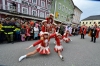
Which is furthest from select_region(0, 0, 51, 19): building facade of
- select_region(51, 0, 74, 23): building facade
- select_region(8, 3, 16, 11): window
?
select_region(51, 0, 74, 23): building facade

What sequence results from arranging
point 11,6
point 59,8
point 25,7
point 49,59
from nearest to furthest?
point 49,59 < point 11,6 < point 25,7 < point 59,8

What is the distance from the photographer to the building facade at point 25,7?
13.1 metres

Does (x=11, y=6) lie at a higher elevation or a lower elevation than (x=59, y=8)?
lower

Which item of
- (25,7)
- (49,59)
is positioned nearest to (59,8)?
(25,7)

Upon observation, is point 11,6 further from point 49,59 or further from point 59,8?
point 59,8

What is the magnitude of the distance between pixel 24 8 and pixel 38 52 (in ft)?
50.1

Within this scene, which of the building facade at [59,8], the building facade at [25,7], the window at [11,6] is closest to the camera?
the building facade at [25,7]

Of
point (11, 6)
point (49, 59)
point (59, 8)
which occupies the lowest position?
point (49, 59)

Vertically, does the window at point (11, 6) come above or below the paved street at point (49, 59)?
above

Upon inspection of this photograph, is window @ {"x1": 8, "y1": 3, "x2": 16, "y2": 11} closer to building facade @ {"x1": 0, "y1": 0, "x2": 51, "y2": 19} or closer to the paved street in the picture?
building facade @ {"x1": 0, "y1": 0, "x2": 51, "y2": 19}

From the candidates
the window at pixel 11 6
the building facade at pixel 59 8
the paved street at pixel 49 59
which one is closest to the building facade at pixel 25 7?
the window at pixel 11 6

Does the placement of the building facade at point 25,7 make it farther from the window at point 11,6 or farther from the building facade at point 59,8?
the building facade at point 59,8

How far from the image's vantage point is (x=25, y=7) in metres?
16.8

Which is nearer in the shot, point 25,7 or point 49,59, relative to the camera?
point 49,59
